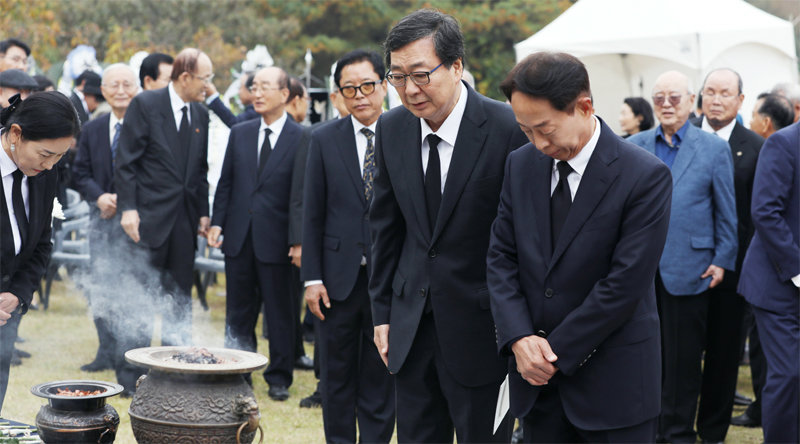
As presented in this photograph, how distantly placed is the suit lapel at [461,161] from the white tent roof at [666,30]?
7.70 meters

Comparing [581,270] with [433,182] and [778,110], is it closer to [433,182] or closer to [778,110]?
[433,182]

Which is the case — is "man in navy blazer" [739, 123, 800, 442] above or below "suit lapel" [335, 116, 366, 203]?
below

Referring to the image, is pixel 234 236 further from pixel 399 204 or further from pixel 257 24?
pixel 257 24

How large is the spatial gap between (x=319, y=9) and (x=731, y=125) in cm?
2117

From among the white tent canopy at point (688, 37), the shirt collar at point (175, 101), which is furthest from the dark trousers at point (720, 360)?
the white tent canopy at point (688, 37)

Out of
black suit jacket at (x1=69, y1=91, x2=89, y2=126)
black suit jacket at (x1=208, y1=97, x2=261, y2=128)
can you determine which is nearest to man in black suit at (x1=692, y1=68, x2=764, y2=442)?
black suit jacket at (x1=208, y1=97, x2=261, y2=128)

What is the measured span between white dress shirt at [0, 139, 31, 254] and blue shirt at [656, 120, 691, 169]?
3763 millimetres

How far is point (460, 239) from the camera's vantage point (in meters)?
3.46

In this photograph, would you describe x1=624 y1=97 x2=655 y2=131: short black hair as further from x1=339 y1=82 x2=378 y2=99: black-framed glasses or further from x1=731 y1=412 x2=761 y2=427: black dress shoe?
x1=339 y1=82 x2=378 y2=99: black-framed glasses

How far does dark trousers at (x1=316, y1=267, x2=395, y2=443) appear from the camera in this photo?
5.00 m

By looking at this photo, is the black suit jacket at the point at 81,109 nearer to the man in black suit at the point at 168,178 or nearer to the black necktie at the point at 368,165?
the man in black suit at the point at 168,178

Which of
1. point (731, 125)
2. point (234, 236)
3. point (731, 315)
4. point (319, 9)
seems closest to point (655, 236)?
point (731, 315)

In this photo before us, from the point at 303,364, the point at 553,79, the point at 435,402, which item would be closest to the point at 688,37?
the point at 303,364

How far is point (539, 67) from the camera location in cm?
296
